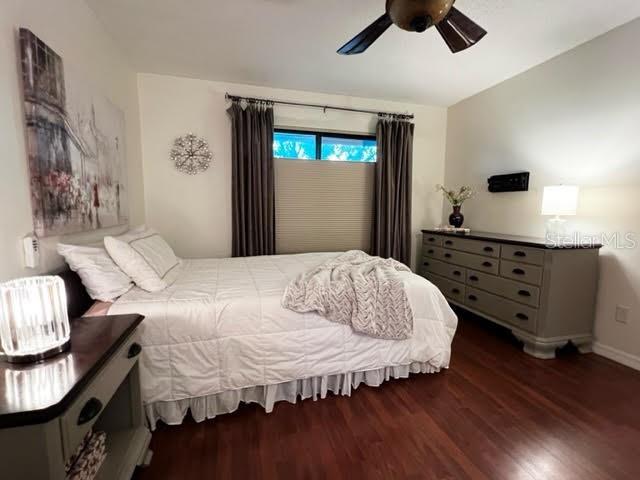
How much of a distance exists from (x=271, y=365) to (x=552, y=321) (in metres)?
2.18

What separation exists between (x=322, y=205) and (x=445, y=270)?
161 centimetres

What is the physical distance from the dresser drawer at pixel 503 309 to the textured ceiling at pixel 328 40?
2.14 metres

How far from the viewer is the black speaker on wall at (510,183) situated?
2875 millimetres

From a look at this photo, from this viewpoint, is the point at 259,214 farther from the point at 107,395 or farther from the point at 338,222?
the point at 107,395

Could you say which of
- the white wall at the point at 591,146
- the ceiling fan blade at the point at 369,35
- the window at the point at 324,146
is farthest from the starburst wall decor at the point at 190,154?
the white wall at the point at 591,146

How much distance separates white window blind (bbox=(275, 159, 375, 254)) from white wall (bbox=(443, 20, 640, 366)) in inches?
60.3

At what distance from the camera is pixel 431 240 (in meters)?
3.52

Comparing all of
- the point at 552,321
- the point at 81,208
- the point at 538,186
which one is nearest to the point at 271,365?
the point at 81,208

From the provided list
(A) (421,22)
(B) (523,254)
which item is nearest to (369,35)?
(A) (421,22)

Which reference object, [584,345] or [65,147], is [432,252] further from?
[65,147]

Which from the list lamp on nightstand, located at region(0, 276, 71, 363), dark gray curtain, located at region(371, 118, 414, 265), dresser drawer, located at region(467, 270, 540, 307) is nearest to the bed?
lamp on nightstand, located at region(0, 276, 71, 363)

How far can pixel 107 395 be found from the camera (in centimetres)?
98

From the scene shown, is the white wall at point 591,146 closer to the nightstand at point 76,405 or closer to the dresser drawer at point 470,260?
the dresser drawer at point 470,260

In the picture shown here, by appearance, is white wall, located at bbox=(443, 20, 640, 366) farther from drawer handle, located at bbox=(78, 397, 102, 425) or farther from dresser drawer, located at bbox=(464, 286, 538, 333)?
drawer handle, located at bbox=(78, 397, 102, 425)
